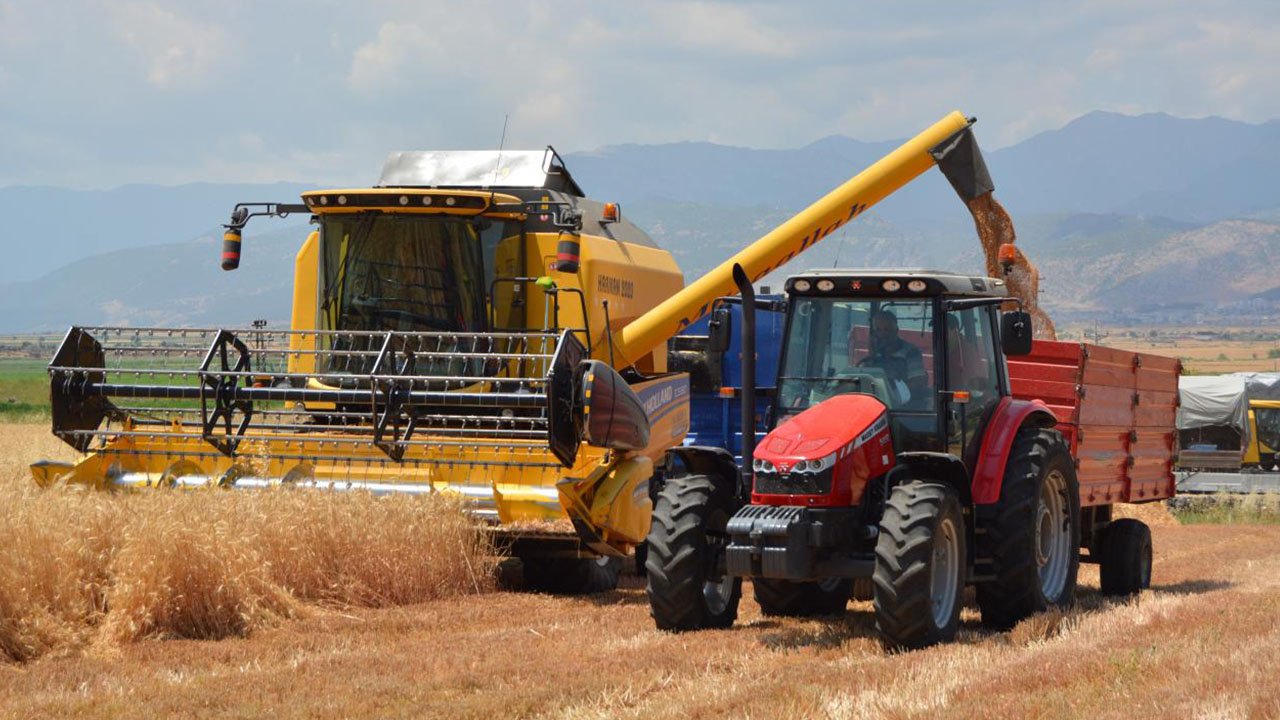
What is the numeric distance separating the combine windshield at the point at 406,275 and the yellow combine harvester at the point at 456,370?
1 cm

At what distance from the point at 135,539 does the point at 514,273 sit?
14.4ft

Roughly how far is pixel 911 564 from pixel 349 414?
4.44m

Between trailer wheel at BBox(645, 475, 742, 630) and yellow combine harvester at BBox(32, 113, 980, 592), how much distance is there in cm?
70

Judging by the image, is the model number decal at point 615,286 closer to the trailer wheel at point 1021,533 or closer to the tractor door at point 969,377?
the tractor door at point 969,377

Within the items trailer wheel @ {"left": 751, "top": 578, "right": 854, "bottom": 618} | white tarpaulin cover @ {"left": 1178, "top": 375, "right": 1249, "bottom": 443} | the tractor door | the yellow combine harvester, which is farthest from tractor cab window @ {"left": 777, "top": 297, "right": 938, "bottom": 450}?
white tarpaulin cover @ {"left": 1178, "top": 375, "right": 1249, "bottom": 443}

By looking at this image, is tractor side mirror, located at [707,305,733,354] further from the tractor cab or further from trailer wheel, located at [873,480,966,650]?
trailer wheel, located at [873,480,966,650]

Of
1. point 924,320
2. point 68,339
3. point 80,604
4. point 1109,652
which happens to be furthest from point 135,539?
point 1109,652

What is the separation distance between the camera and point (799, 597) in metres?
9.67

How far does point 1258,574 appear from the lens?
13281 millimetres

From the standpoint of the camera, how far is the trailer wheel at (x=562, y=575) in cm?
1105

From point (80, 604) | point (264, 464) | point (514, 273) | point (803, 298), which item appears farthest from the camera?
point (514, 273)

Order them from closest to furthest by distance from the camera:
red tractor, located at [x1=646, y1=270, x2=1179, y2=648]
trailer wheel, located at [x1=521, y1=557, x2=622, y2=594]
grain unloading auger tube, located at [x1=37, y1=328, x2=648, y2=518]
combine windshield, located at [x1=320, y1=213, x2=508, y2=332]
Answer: red tractor, located at [x1=646, y1=270, x2=1179, y2=648] → grain unloading auger tube, located at [x1=37, y1=328, x2=648, y2=518] → trailer wheel, located at [x1=521, y1=557, x2=622, y2=594] → combine windshield, located at [x1=320, y1=213, x2=508, y2=332]

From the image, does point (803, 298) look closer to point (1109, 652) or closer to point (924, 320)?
point (924, 320)

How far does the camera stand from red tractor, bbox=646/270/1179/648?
8.02 metres
